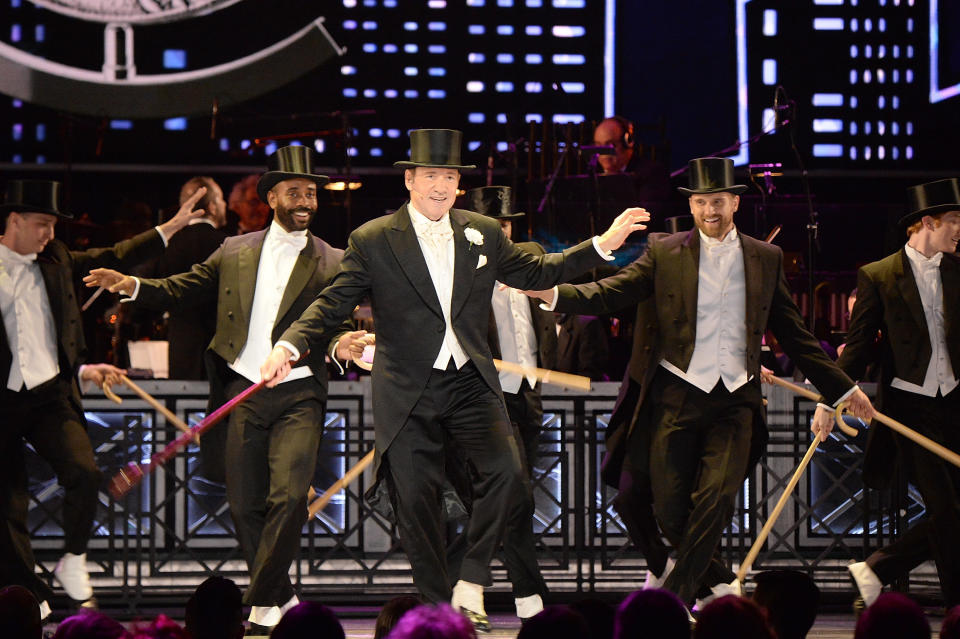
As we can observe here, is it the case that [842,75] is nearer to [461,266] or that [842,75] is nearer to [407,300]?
[461,266]

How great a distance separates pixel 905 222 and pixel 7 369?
4076 millimetres

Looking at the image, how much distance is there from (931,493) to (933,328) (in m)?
0.73

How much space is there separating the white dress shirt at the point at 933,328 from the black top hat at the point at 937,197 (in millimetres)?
189

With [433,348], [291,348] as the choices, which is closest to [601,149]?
[433,348]

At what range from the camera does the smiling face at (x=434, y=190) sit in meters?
4.83

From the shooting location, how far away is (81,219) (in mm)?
9820

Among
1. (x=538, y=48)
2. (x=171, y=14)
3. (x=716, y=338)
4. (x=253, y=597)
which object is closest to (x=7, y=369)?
(x=253, y=597)

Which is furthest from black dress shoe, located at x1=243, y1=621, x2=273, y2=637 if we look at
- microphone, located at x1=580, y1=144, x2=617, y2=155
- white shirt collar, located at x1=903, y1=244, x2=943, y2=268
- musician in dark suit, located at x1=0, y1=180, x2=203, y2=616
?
microphone, located at x1=580, y1=144, x2=617, y2=155

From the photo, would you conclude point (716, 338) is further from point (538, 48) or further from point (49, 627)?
point (538, 48)

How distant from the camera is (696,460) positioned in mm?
5254

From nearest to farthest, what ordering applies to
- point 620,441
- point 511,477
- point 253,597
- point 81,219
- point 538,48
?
point 511,477
point 253,597
point 620,441
point 81,219
point 538,48

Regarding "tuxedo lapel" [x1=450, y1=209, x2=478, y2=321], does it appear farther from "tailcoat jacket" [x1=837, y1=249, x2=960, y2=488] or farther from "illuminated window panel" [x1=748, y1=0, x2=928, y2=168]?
"illuminated window panel" [x1=748, y1=0, x2=928, y2=168]

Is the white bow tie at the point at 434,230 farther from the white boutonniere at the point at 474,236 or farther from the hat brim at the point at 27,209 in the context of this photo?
the hat brim at the point at 27,209

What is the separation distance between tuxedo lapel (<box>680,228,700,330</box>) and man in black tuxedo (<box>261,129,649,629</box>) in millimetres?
585
